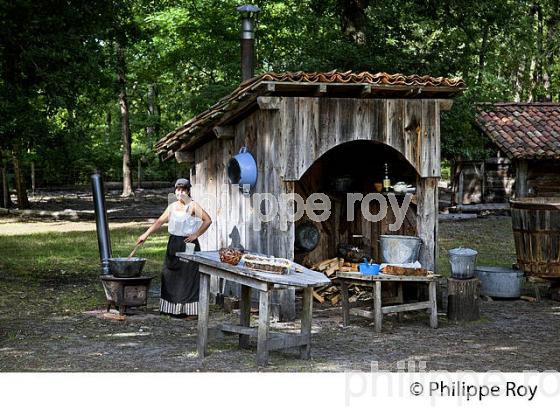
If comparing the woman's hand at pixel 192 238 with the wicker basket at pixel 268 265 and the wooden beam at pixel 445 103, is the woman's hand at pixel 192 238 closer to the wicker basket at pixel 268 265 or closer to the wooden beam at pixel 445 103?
the wicker basket at pixel 268 265

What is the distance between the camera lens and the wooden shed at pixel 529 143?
76.9 feet

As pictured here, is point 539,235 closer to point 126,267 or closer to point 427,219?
point 427,219

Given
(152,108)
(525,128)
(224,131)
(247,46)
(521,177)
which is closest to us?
(224,131)

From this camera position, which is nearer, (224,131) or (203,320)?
(203,320)

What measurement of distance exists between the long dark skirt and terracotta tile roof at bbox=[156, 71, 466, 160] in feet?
6.11

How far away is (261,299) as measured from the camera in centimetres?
749

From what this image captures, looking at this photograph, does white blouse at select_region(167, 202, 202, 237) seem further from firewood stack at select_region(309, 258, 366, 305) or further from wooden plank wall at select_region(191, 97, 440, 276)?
firewood stack at select_region(309, 258, 366, 305)

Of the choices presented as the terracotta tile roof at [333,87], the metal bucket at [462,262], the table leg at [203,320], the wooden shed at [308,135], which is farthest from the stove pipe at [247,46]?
the table leg at [203,320]

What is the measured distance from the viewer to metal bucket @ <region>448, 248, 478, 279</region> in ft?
32.8

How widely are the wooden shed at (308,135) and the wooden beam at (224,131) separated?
0.01m

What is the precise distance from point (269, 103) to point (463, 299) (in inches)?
Answer: 136

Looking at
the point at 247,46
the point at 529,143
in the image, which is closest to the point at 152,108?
the point at 529,143

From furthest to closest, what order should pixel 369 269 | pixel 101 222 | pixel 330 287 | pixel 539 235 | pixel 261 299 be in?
pixel 101 222 < pixel 330 287 < pixel 539 235 < pixel 369 269 < pixel 261 299

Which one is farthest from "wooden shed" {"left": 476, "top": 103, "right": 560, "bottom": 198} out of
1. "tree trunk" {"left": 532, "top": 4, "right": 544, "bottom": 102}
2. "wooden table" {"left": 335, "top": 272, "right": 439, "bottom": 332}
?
"wooden table" {"left": 335, "top": 272, "right": 439, "bottom": 332}
